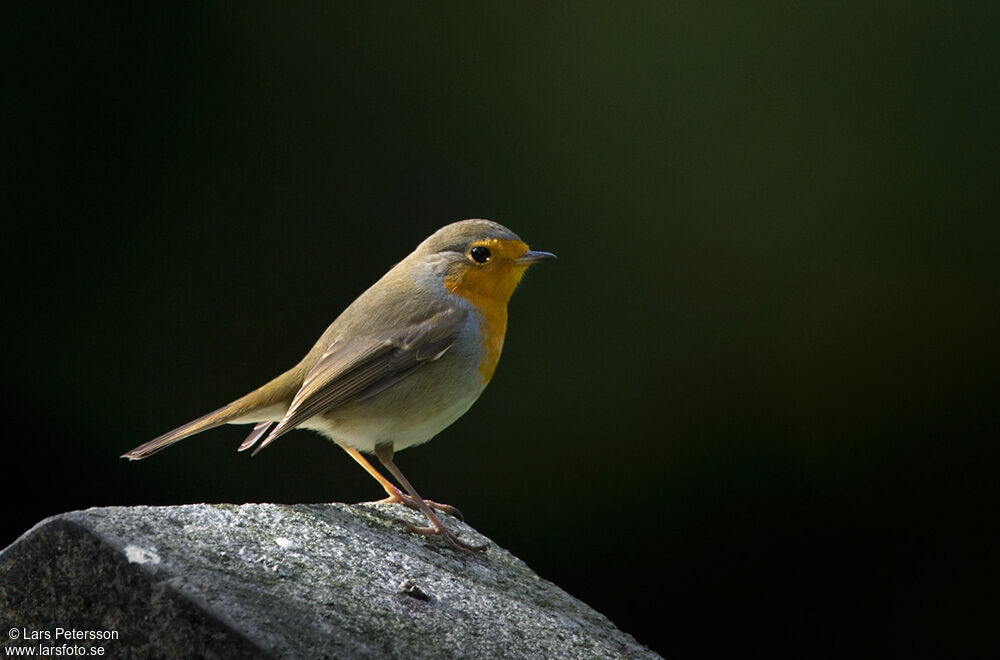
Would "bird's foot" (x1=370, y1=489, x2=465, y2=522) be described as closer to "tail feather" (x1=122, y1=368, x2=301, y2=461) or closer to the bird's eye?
"tail feather" (x1=122, y1=368, x2=301, y2=461)

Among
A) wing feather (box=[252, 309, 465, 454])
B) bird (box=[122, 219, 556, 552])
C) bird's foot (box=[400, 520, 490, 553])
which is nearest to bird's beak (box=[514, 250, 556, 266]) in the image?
bird (box=[122, 219, 556, 552])

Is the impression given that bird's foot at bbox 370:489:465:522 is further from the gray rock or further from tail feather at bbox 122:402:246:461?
the gray rock

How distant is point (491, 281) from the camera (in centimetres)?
337

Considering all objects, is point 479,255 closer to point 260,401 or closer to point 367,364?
point 367,364

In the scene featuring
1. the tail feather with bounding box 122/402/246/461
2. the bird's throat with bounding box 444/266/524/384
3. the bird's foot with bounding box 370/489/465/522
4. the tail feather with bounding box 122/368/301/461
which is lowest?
the bird's foot with bounding box 370/489/465/522

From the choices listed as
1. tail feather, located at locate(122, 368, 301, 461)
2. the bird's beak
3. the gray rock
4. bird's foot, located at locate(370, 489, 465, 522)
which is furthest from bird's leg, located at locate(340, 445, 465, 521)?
the bird's beak

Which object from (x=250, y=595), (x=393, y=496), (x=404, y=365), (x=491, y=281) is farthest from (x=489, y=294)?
(x=250, y=595)

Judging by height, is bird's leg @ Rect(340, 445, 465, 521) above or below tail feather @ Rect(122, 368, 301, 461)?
below

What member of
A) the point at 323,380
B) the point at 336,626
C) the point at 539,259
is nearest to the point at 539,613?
the point at 336,626

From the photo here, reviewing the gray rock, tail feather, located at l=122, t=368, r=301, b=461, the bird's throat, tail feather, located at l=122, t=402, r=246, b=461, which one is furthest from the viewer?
the bird's throat

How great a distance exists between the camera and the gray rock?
1763 millimetres

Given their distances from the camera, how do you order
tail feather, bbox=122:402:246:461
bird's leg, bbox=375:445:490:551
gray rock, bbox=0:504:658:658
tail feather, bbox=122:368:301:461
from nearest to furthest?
1. gray rock, bbox=0:504:658:658
2. bird's leg, bbox=375:445:490:551
3. tail feather, bbox=122:402:246:461
4. tail feather, bbox=122:368:301:461

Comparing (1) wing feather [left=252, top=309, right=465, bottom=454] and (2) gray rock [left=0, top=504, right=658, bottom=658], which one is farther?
(1) wing feather [left=252, top=309, right=465, bottom=454]

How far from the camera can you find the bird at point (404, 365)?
311cm
